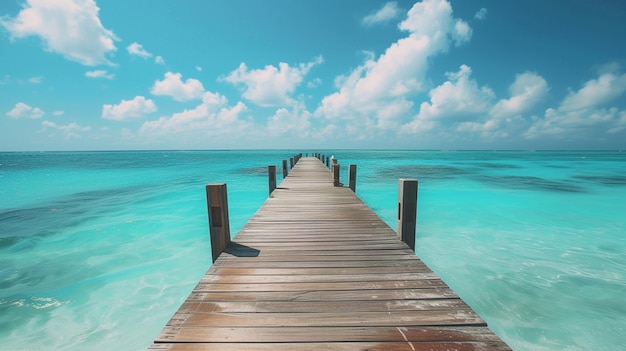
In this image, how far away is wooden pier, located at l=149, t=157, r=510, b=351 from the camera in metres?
1.92

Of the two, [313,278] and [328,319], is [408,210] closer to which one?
[313,278]

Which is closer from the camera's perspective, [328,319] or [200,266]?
[328,319]

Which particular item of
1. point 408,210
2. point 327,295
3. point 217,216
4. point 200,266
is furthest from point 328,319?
point 200,266

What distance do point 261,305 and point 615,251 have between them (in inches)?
452

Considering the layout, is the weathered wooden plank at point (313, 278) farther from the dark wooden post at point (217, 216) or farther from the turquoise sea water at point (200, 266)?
the turquoise sea water at point (200, 266)

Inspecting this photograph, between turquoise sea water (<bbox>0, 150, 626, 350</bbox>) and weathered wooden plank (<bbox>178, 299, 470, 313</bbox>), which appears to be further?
turquoise sea water (<bbox>0, 150, 626, 350</bbox>)

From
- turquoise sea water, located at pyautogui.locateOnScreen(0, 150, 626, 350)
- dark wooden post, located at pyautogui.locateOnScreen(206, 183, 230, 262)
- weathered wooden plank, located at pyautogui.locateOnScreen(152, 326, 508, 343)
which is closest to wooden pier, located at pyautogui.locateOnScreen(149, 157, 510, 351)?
weathered wooden plank, located at pyautogui.locateOnScreen(152, 326, 508, 343)

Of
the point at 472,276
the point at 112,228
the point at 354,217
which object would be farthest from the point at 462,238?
the point at 112,228

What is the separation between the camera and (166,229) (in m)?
10.5

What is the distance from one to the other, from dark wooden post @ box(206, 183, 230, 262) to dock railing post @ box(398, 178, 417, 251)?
258 centimetres

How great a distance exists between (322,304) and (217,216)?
197 centimetres

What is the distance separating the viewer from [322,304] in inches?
92.5

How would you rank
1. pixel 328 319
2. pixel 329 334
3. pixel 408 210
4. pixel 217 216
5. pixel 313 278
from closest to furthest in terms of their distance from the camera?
pixel 329 334 → pixel 328 319 → pixel 313 278 → pixel 217 216 → pixel 408 210

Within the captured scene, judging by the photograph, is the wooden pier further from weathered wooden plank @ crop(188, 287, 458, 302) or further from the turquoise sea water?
the turquoise sea water
